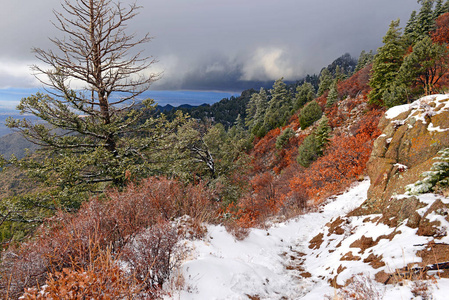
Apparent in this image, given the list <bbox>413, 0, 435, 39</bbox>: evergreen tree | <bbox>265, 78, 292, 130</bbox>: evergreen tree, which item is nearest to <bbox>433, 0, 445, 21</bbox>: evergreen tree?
<bbox>413, 0, 435, 39</bbox>: evergreen tree

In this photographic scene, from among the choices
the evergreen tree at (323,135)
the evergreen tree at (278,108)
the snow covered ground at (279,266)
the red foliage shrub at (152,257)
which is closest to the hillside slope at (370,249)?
the snow covered ground at (279,266)

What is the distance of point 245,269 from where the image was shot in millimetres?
3945

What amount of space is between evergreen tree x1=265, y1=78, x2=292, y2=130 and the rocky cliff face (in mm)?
36977

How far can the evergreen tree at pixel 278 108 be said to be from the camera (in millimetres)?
43991

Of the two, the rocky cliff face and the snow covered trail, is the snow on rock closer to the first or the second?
the rocky cliff face

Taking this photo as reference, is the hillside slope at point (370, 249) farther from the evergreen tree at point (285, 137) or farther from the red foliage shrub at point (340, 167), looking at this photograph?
the evergreen tree at point (285, 137)

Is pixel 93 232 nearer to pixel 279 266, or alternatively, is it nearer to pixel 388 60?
pixel 279 266

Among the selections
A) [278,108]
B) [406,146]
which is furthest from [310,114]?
[406,146]

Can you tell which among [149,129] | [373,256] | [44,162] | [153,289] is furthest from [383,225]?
[44,162]

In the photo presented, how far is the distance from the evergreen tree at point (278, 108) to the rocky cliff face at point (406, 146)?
121ft

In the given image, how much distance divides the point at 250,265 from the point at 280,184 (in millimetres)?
17011

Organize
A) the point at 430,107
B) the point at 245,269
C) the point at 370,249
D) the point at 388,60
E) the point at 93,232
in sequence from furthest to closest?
1. the point at 388,60
2. the point at 430,107
3. the point at 245,269
4. the point at 370,249
5. the point at 93,232

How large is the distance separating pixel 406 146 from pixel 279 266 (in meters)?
4.93

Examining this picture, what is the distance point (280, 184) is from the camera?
20.4 m
